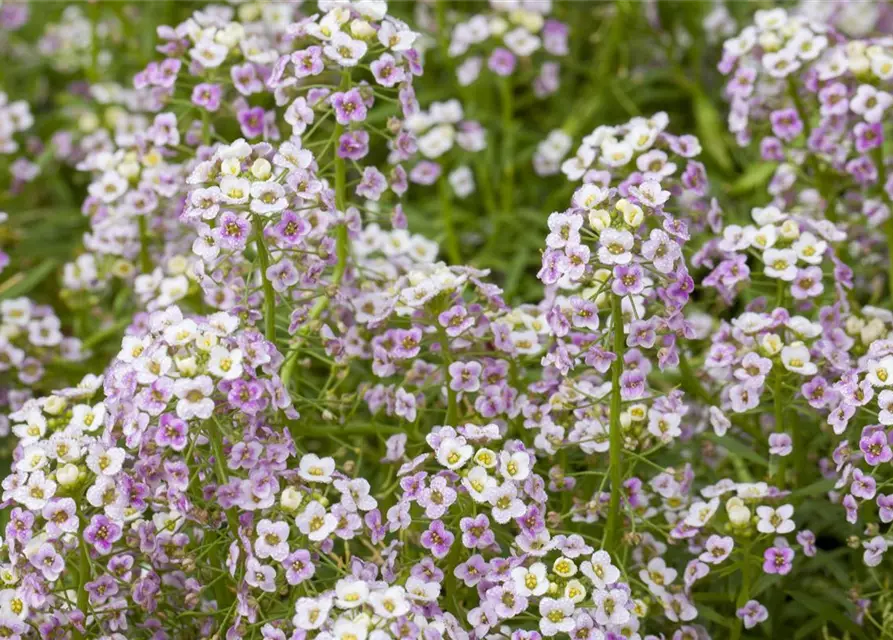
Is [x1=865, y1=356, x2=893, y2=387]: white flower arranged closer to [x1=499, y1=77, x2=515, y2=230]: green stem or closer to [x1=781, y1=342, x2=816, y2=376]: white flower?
[x1=781, y1=342, x2=816, y2=376]: white flower

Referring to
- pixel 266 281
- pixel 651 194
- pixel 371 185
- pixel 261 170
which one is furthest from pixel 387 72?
pixel 651 194

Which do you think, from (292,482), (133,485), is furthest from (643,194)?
(133,485)

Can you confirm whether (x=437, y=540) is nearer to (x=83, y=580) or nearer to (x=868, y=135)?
(x=83, y=580)

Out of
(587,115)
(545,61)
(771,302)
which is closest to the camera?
(771,302)

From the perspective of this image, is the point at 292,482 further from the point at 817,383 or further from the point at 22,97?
the point at 22,97

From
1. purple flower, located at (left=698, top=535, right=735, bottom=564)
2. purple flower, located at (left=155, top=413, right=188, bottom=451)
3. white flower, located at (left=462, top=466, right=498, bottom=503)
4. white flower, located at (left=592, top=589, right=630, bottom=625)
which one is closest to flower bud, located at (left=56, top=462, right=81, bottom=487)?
purple flower, located at (left=155, top=413, right=188, bottom=451)

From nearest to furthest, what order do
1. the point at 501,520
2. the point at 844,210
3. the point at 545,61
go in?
the point at 501,520 → the point at 844,210 → the point at 545,61
